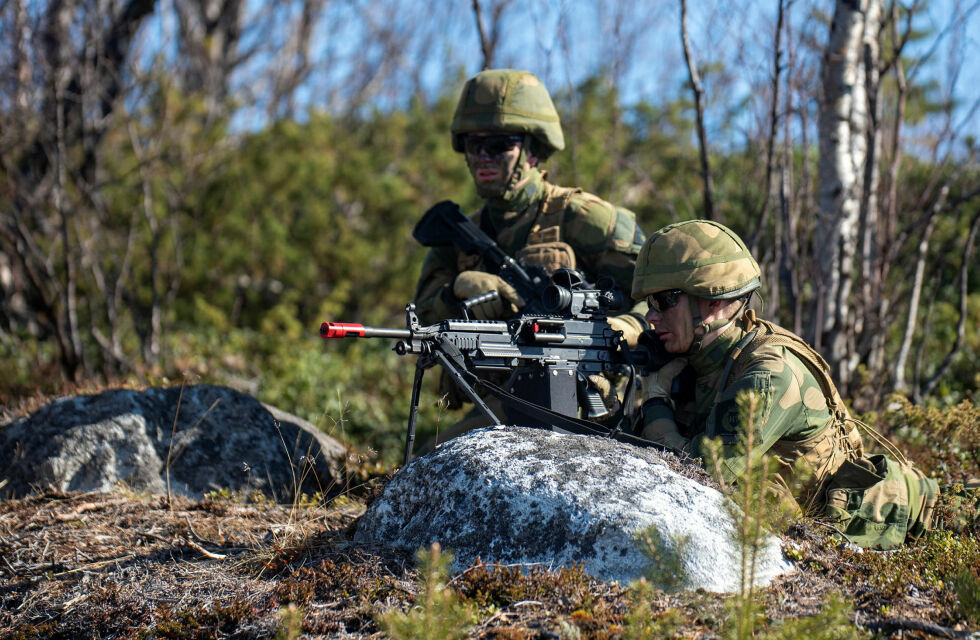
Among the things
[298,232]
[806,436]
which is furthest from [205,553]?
[298,232]

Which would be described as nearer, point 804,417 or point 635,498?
point 635,498

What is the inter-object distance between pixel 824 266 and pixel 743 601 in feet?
13.2

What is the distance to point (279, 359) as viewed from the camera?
8383 mm

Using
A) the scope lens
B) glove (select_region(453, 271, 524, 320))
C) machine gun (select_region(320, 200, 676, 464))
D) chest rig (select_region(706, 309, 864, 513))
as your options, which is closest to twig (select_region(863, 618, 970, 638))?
chest rig (select_region(706, 309, 864, 513))

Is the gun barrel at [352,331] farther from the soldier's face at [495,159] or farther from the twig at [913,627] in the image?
the twig at [913,627]

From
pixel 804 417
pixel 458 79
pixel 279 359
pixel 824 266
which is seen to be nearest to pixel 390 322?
pixel 279 359

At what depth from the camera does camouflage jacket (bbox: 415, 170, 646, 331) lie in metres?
4.88

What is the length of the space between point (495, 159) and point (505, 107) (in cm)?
28

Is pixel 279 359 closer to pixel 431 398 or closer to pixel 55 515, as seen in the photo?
pixel 431 398

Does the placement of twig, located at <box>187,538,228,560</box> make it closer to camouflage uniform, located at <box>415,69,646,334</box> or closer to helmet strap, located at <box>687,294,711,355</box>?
camouflage uniform, located at <box>415,69,646,334</box>

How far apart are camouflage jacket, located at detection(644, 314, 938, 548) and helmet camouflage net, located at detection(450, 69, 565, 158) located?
5.72 feet

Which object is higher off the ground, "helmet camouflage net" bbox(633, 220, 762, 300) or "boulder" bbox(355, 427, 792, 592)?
"helmet camouflage net" bbox(633, 220, 762, 300)

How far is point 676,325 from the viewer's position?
3801mm

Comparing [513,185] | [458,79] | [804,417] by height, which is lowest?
[804,417]
